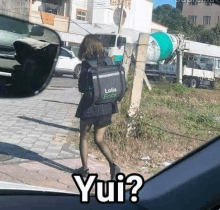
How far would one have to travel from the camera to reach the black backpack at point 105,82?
15.6 ft

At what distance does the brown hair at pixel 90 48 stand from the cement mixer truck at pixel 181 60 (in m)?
8.78

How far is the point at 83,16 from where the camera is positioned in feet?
100

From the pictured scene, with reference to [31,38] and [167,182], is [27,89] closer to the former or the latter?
[31,38]

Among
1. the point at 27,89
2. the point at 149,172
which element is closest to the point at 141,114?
the point at 149,172

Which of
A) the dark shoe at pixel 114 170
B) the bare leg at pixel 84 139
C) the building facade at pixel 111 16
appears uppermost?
the building facade at pixel 111 16

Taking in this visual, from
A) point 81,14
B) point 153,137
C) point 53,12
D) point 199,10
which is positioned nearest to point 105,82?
point 153,137

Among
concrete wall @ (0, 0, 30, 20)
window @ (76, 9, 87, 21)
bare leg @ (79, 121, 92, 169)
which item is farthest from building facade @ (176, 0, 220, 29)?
window @ (76, 9, 87, 21)

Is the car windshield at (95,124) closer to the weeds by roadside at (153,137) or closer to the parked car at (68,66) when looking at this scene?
the weeds by roadside at (153,137)

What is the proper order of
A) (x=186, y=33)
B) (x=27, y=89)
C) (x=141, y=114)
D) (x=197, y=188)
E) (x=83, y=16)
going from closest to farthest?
(x=197, y=188)
(x=27, y=89)
(x=141, y=114)
(x=186, y=33)
(x=83, y=16)

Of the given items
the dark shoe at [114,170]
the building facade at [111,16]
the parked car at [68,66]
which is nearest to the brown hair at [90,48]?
the dark shoe at [114,170]

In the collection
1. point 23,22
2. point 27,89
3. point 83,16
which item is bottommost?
point 27,89

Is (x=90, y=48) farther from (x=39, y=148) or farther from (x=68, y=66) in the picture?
(x=68, y=66)

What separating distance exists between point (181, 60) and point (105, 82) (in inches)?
537

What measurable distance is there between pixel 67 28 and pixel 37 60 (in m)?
25.8
